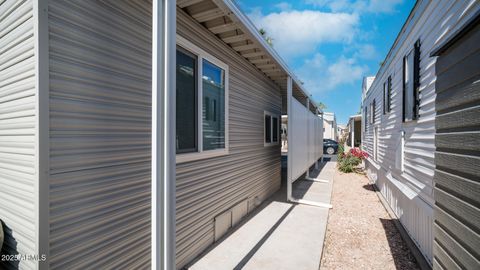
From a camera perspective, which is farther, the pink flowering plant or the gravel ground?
the pink flowering plant

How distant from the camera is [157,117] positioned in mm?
1752

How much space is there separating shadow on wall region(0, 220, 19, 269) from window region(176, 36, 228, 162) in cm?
159

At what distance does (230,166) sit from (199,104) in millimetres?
1523

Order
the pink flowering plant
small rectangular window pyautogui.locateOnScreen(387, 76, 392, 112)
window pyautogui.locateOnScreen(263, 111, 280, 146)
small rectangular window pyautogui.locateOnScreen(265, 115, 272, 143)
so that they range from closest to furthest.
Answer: small rectangular window pyautogui.locateOnScreen(387, 76, 392, 112)
window pyautogui.locateOnScreen(263, 111, 280, 146)
small rectangular window pyautogui.locateOnScreen(265, 115, 272, 143)
the pink flowering plant

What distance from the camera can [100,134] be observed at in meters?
1.97

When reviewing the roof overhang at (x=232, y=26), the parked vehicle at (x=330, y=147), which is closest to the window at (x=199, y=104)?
the roof overhang at (x=232, y=26)

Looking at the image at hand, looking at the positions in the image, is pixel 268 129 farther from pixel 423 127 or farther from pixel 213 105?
pixel 423 127

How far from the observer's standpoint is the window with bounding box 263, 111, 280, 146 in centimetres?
630

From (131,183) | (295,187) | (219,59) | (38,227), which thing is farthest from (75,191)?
(295,187)

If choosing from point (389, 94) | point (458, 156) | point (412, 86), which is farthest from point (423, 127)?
point (389, 94)

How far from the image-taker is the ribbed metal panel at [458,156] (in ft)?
3.95

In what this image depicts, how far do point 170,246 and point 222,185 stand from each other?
2177mm

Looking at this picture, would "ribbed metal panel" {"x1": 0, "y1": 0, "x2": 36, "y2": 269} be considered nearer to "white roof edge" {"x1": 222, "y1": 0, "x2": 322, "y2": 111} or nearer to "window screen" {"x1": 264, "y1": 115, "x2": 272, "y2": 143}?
"white roof edge" {"x1": 222, "y1": 0, "x2": 322, "y2": 111}

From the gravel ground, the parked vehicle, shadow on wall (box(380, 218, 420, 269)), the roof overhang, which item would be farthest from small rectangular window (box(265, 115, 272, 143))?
the parked vehicle
